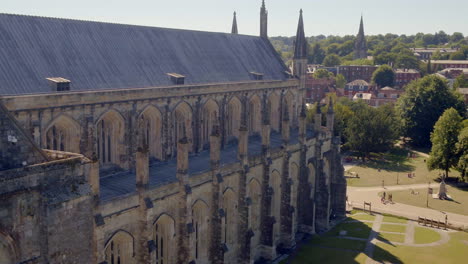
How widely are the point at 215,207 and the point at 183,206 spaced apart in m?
4.34

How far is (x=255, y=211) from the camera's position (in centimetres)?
4206

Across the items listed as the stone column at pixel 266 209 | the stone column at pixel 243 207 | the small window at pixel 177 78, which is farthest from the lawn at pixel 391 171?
the small window at pixel 177 78

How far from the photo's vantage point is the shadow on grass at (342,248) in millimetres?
42375

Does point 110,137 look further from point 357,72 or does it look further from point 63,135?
point 357,72

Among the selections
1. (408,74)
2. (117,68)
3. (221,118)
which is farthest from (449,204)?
(408,74)

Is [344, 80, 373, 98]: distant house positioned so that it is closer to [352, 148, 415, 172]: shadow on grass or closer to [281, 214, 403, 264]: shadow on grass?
[352, 148, 415, 172]: shadow on grass

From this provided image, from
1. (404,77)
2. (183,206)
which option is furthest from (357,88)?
(183,206)

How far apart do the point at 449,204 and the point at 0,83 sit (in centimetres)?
5433

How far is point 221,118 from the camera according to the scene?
46.0 metres

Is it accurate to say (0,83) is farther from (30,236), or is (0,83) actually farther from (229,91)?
(229,91)

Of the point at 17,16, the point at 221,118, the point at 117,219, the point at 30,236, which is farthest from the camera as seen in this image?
the point at 221,118

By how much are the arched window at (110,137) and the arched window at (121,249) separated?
893 centimetres

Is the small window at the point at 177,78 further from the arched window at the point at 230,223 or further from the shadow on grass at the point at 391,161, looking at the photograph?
the shadow on grass at the point at 391,161

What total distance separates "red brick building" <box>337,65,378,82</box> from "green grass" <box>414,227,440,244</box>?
124m
